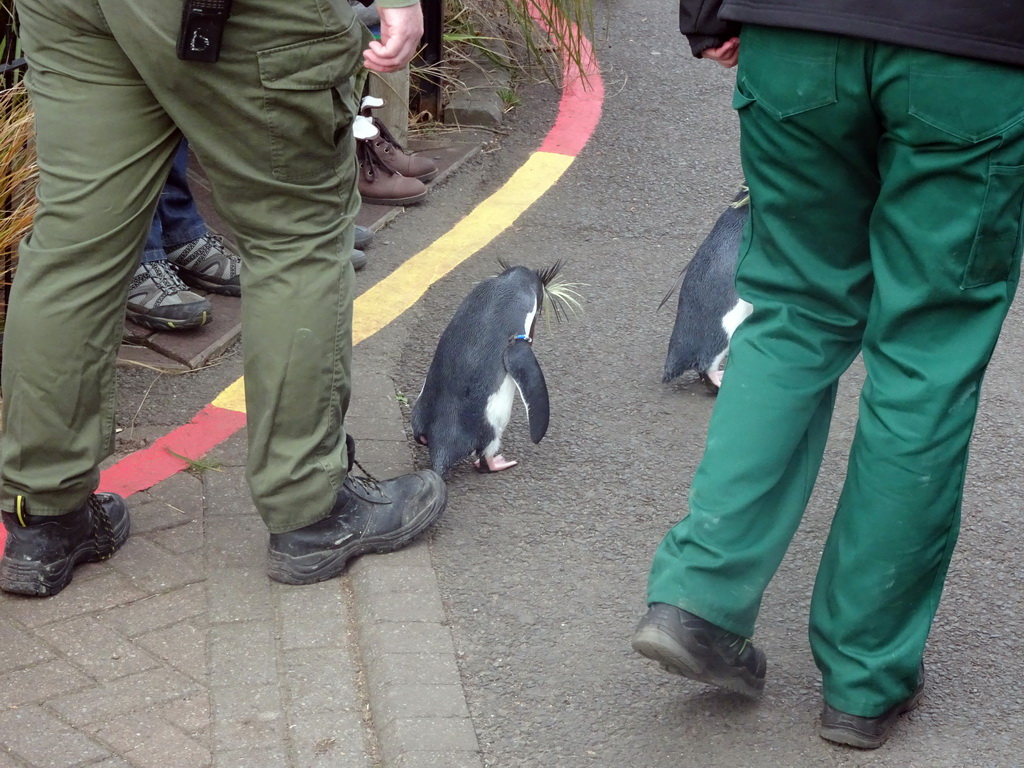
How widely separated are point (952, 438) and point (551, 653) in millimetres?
899

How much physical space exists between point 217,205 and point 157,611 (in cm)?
83

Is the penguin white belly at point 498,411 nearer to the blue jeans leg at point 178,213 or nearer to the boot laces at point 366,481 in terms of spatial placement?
the boot laces at point 366,481

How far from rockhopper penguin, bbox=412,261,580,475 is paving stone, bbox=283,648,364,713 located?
0.66 m

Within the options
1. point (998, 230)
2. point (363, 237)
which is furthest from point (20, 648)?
point (363, 237)

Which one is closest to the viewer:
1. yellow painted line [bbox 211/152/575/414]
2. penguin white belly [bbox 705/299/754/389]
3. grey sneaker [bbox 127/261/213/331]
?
penguin white belly [bbox 705/299/754/389]

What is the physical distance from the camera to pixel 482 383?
304 centimetres

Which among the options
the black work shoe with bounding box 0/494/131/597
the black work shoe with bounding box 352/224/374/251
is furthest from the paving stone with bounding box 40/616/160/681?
the black work shoe with bounding box 352/224/374/251

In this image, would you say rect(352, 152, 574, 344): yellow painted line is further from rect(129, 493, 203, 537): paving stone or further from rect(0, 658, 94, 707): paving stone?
rect(0, 658, 94, 707): paving stone

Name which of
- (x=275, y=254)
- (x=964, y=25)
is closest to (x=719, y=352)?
→ (x=275, y=254)

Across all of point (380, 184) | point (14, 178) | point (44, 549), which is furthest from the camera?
point (380, 184)

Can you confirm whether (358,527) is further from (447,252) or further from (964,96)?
(447,252)

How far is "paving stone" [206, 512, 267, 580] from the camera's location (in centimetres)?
273

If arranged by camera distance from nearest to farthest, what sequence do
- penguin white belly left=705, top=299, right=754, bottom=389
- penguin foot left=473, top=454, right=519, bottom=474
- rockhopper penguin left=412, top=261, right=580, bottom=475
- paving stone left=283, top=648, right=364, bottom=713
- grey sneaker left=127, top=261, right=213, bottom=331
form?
paving stone left=283, top=648, right=364, bottom=713 < rockhopper penguin left=412, top=261, right=580, bottom=475 < penguin foot left=473, top=454, right=519, bottom=474 < penguin white belly left=705, top=299, right=754, bottom=389 < grey sneaker left=127, top=261, right=213, bottom=331

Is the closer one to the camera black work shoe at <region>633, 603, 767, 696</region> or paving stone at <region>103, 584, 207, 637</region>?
black work shoe at <region>633, 603, 767, 696</region>
